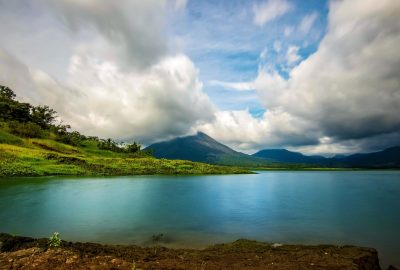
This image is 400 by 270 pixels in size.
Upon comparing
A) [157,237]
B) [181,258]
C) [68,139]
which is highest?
[68,139]

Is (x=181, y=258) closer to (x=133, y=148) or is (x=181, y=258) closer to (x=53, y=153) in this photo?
(x=53, y=153)

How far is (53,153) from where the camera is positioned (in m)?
118

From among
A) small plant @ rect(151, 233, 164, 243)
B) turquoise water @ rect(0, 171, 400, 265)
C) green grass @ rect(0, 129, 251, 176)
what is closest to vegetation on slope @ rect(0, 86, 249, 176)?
green grass @ rect(0, 129, 251, 176)

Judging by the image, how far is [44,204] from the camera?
132 ft

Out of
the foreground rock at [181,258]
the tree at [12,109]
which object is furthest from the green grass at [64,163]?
the foreground rock at [181,258]

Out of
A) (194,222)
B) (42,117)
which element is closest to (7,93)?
(42,117)

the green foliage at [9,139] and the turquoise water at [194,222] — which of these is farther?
the green foliage at [9,139]

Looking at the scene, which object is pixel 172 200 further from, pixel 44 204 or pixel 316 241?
pixel 316 241

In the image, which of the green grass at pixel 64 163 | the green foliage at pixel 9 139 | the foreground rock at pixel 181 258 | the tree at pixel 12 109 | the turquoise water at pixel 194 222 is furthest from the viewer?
the tree at pixel 12 109

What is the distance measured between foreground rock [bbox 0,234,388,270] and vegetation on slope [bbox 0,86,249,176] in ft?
258

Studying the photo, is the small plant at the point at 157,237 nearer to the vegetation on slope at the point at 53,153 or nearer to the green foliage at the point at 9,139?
the vegetation on slope at the point at 53,153

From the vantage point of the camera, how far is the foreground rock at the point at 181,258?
13156mm

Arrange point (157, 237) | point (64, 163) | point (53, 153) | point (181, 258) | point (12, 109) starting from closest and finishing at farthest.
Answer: point (181, 258) < point (157, 237) < point (64, 163) < point (53, 153) < point (12, 109)

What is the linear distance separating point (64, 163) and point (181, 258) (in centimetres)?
10274
